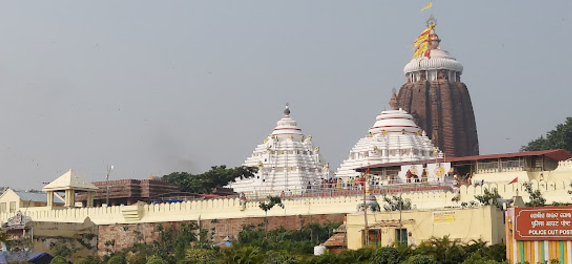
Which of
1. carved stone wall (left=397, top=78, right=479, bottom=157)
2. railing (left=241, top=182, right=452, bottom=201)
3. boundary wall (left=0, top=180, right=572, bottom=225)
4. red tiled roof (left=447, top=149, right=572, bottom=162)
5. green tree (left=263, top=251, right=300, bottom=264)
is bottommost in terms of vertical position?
green tree (left=263, top=251, right=300, bottom=264)

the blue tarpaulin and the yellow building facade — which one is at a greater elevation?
the yellow building facade

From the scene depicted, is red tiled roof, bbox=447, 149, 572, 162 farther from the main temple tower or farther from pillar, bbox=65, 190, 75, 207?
the main temple tower

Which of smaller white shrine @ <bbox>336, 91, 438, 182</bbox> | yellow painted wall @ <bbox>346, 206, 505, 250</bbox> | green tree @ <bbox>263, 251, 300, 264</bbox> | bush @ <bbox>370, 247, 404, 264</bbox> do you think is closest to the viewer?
bush @ <bbox>370, 247, 404, 264</bbox>

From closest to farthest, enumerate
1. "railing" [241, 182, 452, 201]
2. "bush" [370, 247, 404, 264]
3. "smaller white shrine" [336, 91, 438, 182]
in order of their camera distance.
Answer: "bush" [370, 247, 404, 264], "railing" [241, 182, 452, 201], "smaller white shrine" [336, 91, 438, 182]

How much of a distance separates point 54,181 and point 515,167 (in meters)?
27.0

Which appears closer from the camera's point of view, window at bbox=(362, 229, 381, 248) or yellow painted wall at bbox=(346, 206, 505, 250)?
yellow painted wall at bbox=(346, 206, 505, 250)

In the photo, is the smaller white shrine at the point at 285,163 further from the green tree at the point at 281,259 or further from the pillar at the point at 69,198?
the green tree at the point at 281,259

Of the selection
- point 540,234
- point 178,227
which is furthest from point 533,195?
point 178,227

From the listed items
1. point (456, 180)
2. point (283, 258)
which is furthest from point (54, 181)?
point (283, 258)

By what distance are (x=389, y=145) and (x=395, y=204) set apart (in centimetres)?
3467

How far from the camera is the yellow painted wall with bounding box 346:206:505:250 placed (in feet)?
120

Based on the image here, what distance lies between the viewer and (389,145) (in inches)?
3300

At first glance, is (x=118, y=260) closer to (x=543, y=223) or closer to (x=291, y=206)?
(x=291, y=206)

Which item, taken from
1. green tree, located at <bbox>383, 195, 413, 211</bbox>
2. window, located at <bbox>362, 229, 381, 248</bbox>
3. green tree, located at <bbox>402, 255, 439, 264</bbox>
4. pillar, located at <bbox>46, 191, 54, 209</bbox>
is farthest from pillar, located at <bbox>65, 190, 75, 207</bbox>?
green tree, located at <bbox>402, 255, 439, 264</bbox>
